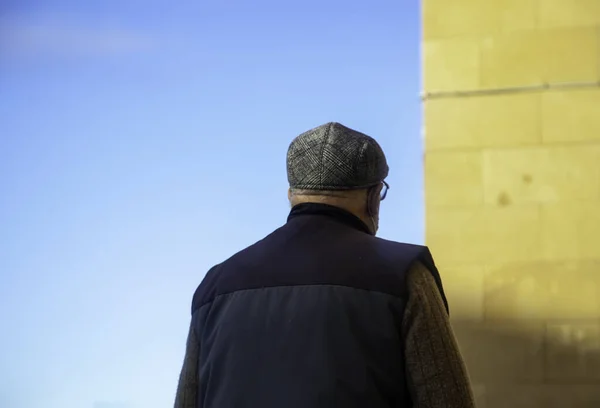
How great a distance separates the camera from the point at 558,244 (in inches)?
110

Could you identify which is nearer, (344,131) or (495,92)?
(344,131)

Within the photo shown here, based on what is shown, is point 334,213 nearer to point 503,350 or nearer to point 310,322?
point 310,322

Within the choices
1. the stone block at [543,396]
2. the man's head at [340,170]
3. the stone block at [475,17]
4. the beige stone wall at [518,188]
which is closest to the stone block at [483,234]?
the beige stone wall at [518,188]

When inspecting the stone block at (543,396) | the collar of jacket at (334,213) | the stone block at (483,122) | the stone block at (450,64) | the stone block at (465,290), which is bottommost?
the stone block at (543,396)

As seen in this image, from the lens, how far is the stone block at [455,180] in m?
2.89

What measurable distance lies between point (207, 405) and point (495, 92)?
5.84 feet

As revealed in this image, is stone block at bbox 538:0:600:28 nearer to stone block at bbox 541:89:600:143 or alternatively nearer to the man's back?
stone block at bbox 541:89:600:143

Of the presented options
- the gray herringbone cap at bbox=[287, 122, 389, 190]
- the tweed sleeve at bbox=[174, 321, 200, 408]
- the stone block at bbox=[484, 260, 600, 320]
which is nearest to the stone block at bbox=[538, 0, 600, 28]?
the stone block at bbox=[484, 260, 600, 320]

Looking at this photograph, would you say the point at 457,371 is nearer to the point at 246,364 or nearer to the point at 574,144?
the point at 246,364

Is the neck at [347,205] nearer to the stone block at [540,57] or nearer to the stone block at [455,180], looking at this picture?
the stone block at [455,180]

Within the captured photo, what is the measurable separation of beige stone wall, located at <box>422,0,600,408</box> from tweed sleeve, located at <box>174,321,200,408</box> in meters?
1.43

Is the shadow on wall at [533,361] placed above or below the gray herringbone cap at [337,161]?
below

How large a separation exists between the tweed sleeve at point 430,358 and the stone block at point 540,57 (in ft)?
5.48

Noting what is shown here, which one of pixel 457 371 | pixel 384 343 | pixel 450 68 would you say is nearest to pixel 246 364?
pixel 384 343
